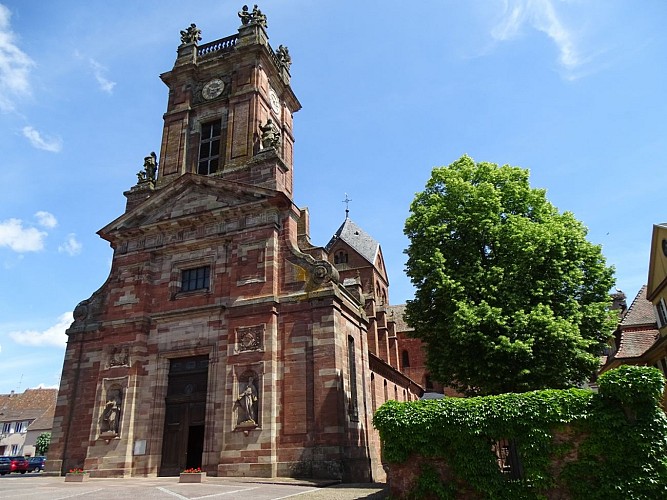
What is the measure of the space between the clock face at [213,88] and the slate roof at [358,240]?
89.5 feet

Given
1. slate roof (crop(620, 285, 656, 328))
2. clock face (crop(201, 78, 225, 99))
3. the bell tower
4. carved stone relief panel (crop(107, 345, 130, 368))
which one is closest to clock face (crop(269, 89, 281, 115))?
the bell tower

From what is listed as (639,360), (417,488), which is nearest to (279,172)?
(417,488)

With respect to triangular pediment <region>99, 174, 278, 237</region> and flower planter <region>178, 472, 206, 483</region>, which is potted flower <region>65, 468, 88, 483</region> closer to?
flower planter <region>178, 472, 206, 483</region>

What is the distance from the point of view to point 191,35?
3148 cm

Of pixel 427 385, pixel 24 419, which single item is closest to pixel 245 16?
pixel 427 385

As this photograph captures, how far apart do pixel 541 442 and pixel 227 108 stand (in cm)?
2365

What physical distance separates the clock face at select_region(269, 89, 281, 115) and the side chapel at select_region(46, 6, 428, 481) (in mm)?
1700

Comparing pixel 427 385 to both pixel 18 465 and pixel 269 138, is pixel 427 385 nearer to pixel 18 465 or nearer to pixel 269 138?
pixel 269 138

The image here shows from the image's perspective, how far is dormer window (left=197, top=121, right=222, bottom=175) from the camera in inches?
1085

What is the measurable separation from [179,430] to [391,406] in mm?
11554

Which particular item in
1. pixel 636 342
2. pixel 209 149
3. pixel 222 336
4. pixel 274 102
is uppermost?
pixel 274 102

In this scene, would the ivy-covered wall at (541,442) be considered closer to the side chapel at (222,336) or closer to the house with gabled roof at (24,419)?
the side chapel at (222,336)

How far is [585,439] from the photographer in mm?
11180

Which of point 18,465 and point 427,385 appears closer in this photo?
point 18,465
